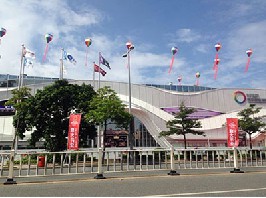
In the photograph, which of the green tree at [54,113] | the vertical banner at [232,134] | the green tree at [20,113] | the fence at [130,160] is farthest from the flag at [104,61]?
the vertical banner at [232,134]

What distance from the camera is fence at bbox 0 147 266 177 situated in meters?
12.6

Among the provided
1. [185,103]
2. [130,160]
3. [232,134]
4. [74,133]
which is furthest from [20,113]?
[185,103]

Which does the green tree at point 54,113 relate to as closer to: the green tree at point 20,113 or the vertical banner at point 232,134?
the green tree at point 20,113

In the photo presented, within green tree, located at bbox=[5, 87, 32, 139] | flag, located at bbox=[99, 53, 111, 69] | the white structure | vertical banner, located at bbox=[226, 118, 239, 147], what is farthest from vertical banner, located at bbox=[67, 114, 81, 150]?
the white structure

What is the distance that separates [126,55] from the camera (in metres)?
Result: 31.2

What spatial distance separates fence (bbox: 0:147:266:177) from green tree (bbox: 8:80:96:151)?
12387mm

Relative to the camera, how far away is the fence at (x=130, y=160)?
1260 cm

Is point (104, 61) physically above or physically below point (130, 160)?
above

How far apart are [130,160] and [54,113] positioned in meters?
15.7

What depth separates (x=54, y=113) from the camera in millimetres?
28016

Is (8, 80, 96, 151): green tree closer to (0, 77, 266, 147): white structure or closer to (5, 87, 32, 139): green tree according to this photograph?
(5, 87, 32, 139): green tree

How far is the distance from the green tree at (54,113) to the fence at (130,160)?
12.4m

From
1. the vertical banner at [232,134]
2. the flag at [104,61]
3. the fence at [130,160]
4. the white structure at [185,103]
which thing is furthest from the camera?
the white structure at [185,103]

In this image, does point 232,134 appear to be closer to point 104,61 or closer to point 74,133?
point 74,133
